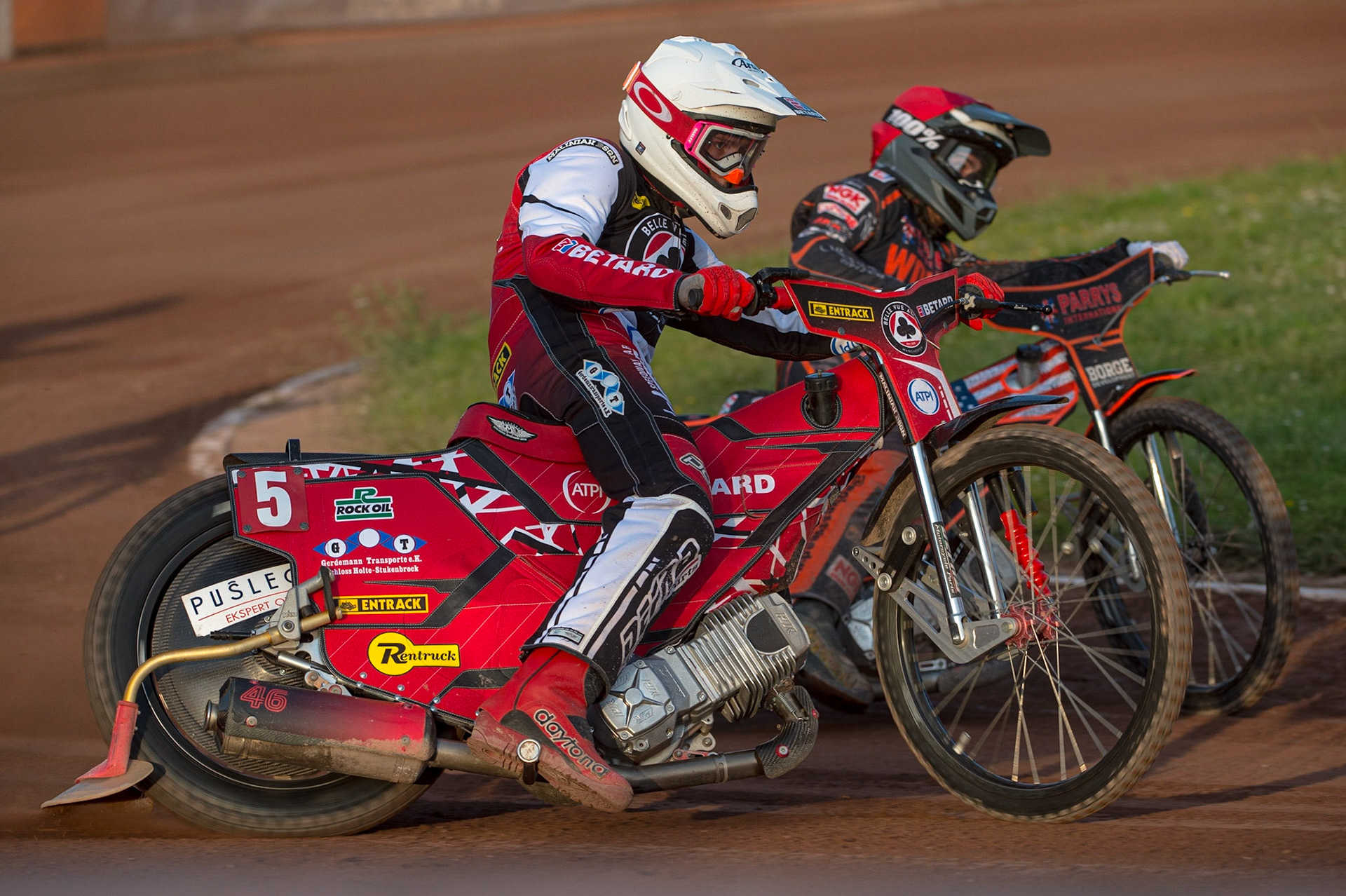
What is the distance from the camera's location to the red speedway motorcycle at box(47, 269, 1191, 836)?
13.3 ft

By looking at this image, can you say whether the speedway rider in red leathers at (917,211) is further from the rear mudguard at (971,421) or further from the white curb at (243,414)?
the white curb at (243,414)

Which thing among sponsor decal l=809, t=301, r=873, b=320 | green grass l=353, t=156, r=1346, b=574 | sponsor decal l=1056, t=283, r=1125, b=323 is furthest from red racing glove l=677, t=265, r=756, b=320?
green grass l=353, t=156, r=1346, b=574

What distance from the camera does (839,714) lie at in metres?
5.43

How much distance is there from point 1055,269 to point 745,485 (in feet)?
5.92

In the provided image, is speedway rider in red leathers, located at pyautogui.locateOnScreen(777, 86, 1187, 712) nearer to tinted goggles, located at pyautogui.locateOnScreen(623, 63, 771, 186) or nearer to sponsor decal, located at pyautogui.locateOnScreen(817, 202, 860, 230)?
sponsor decal, located at pyautogui.locateOnScreen(817, 202, 860, 230)

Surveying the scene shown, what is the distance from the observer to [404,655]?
4184 millimetres

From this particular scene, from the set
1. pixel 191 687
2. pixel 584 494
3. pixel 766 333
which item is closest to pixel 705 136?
pixel 766 333

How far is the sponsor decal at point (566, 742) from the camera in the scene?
153 inches

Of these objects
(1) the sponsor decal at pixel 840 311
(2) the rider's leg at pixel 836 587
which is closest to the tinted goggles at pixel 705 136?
(1) the sponsor decal at pixel 840 311

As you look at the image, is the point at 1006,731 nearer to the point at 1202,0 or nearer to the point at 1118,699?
the point at 1118,699

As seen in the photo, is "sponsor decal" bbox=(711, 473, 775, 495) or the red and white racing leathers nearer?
the red and white racing leathers

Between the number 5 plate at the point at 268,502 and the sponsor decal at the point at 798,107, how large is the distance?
1715mm

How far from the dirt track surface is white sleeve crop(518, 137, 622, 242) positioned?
1.66 metres

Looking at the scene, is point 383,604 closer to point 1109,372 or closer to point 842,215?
point 842,215
